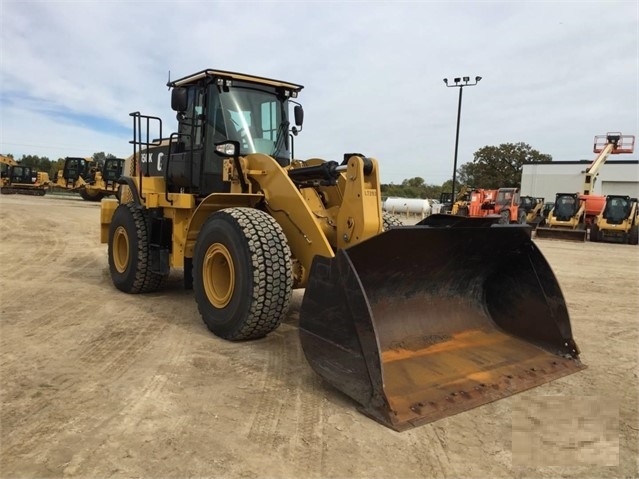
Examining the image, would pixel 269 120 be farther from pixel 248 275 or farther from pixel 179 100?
pixel 248 275

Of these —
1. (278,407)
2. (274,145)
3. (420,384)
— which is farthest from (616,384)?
(274,145)

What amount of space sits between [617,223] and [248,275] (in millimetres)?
20213

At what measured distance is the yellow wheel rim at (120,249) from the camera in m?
6.73

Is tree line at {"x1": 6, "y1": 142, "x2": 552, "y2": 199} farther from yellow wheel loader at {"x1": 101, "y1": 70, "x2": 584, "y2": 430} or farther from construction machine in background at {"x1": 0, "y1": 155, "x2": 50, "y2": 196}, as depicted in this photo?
yellow wheel loader at {"x1": 101, "y1": 70, "x2": 584, "y2": 430}

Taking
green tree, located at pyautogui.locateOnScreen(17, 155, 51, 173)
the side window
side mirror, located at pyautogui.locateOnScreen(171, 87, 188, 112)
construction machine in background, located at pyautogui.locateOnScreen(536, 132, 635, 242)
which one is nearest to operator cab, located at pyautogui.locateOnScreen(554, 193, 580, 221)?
construction machine in background, located at pyautogui.locateOnScreen(536, 132, 635, 242)

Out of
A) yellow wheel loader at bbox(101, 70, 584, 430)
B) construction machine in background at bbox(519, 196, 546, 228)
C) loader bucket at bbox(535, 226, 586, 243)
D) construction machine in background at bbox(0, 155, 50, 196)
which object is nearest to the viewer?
yellow wheel loader at bbox(101, 70, 584, 430)

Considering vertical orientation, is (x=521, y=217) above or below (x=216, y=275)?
below

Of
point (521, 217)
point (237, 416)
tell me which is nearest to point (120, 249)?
point (237, 416)

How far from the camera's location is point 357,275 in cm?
334

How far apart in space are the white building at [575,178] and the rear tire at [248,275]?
2085 inches

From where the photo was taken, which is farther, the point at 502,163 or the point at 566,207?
the point at 502,163

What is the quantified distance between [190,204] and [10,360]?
2.36 meters

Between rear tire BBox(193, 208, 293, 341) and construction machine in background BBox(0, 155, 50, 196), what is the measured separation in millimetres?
39059

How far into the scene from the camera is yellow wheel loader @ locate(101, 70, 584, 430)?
10.8 feet
